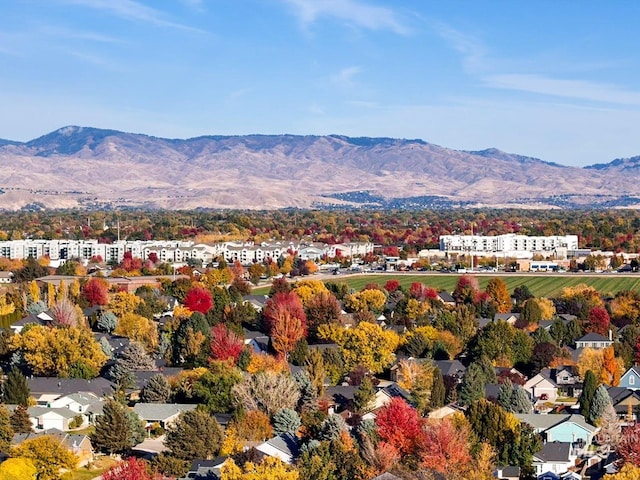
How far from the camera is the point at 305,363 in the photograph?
40406mm

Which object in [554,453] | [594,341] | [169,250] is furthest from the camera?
[169,250]

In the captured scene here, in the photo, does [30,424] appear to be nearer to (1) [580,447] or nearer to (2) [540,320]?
(1) [580,447]

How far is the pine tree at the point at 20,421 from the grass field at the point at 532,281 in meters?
41.8

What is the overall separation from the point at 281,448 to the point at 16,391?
11487 millimetres

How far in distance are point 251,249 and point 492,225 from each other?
5733cm

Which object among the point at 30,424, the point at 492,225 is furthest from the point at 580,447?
the point at 492,225

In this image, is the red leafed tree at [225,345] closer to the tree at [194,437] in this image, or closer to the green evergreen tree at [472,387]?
the green evergreen tree at [472,387]

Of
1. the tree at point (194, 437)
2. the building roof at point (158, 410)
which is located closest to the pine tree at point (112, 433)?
the tree at point (194, 437)

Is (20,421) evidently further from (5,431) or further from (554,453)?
(554,453)

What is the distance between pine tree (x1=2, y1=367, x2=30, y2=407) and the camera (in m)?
36.0

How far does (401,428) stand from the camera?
28750 mm

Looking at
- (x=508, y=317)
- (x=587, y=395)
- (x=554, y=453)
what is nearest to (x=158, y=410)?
(x=554, y=453)

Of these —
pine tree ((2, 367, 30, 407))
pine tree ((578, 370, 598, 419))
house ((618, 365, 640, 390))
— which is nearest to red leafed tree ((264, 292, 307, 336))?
pine tree ((2, 367, 30, 407))

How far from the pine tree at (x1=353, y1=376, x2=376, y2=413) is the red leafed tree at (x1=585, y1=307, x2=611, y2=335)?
17.7m
